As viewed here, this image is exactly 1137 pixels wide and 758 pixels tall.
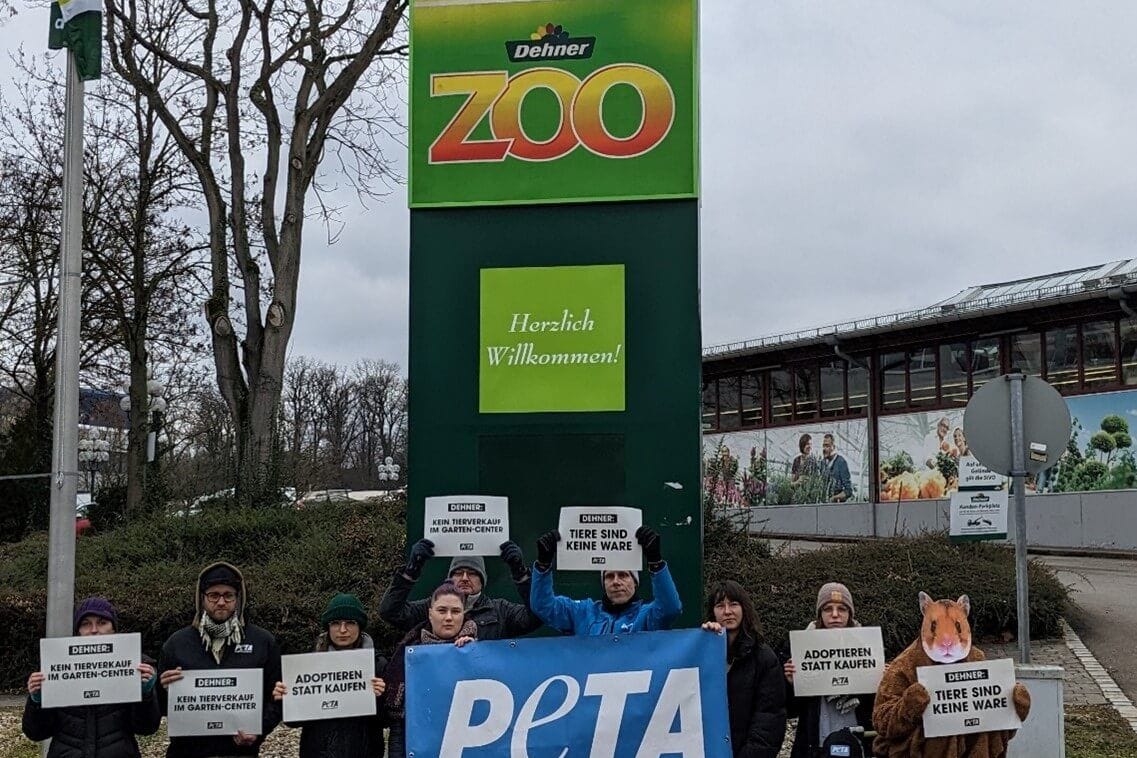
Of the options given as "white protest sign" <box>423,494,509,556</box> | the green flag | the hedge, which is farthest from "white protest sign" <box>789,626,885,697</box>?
the green flag

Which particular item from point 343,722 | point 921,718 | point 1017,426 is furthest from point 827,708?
point 1017,426

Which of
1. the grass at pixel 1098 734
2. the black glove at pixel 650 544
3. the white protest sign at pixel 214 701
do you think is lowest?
the grass at pixel 1098 734

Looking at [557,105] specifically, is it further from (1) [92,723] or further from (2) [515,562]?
(1) [92,723]

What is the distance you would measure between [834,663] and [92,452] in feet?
102

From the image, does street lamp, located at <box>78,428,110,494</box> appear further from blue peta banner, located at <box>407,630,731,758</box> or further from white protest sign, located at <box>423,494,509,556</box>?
blue peta banner, located at <box>407,630,731,758</box>

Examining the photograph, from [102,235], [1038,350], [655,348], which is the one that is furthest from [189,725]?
[1038,350]

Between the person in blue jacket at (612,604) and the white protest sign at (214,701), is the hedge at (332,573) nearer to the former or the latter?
the white protest sign at (214,701)

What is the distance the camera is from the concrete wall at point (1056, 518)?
29.5m

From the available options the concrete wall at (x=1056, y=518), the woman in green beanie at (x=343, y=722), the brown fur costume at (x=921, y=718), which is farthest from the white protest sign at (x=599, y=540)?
the concrete wall at (x=1056, y=518)

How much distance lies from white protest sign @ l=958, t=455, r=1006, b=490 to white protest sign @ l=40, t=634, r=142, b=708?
9769 millimetres

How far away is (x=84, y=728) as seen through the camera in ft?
20.3

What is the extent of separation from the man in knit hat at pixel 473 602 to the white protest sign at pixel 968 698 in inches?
80.2

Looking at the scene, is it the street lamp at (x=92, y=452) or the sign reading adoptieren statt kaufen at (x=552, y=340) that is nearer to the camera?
the sign reading adoptieren statt kaufen at (x=552, y=340)

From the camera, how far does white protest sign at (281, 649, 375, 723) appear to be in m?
5.99
